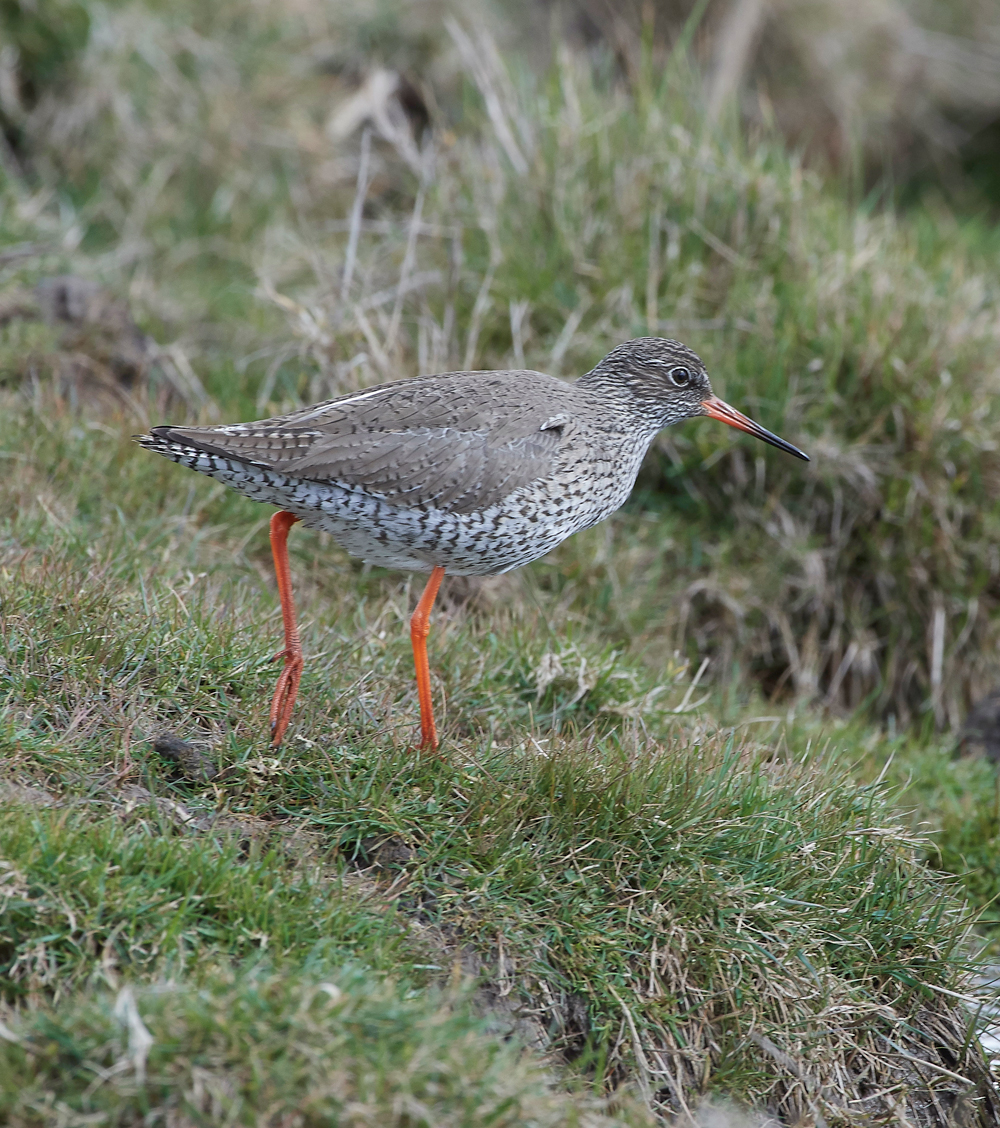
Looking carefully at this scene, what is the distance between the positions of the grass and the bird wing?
0.72 metres

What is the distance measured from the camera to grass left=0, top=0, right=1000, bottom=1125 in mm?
3428

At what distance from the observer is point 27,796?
376 centimetres

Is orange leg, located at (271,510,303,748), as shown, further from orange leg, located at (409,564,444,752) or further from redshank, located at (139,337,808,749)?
orange leg, located at (409,564,444,752)

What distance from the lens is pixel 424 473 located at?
4.44m

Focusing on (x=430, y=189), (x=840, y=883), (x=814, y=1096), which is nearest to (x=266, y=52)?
(x=430, y=189)

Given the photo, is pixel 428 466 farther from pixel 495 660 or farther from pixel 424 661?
pixel 495 660

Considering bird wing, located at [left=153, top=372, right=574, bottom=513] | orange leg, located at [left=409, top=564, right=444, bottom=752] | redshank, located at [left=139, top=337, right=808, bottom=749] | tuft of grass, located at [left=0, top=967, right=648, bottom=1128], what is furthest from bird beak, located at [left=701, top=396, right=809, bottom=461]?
tuft of grass, located at [left=0, top=967, right=648, bottom=1128]

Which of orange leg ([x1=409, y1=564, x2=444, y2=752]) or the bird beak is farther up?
the bird beak

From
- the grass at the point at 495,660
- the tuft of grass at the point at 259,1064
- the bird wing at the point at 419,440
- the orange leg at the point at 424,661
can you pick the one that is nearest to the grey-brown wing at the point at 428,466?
the bird wing at the point at 419,440

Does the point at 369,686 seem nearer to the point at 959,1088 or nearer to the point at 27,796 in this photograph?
the point at 27,796

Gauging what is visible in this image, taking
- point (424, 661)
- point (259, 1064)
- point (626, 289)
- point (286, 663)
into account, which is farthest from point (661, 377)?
point (259, 1064)

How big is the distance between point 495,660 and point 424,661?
89cm

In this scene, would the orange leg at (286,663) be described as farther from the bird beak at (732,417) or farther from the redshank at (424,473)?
the bird beak at (732,417)

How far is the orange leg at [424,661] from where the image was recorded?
4.35 meters
